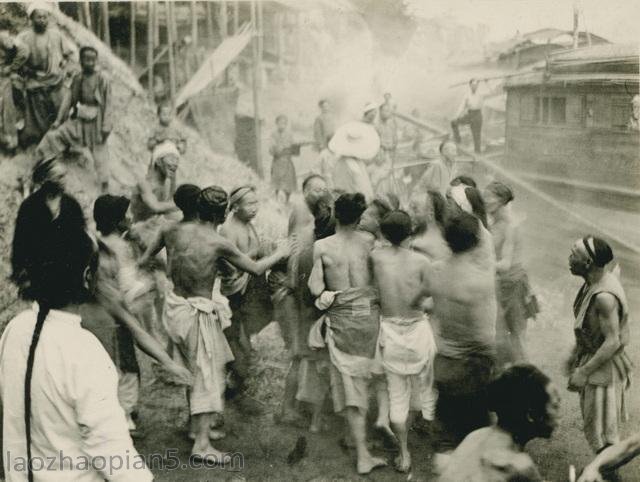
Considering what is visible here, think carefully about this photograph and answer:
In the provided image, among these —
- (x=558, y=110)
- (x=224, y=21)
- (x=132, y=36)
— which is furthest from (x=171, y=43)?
(x=558, y=110)

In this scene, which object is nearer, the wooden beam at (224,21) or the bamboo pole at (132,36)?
the wooden beam at (224,21)

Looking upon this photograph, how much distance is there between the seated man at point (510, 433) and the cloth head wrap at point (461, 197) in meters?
2.00

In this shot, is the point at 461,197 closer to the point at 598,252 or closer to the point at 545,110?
the point at 545,110

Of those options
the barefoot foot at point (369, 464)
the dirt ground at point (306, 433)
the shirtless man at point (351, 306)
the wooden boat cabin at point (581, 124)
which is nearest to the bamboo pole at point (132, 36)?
the shirtless man at point (351, 306)

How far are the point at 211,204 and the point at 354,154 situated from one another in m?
1.21

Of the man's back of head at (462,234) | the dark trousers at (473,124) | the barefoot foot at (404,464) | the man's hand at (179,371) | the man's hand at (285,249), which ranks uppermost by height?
the dark trousers at (473,124)

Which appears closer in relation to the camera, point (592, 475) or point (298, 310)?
point (592, 475)

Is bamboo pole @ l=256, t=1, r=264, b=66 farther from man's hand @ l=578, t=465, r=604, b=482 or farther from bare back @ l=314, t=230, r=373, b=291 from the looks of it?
man's hand @ l=578, t=465, r=604, b=482

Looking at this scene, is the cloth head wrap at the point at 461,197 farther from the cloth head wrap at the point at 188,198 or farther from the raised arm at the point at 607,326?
the cloth head wrap at the point at 188,198

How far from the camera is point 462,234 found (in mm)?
3816

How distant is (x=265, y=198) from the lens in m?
5.10

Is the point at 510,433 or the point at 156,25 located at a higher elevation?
the point at 156,25

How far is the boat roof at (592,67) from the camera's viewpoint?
14.6 feet

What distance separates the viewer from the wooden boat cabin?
14.8 feet
